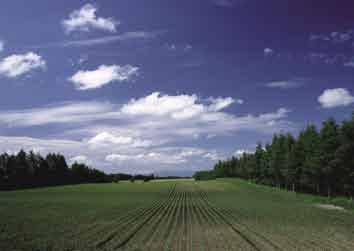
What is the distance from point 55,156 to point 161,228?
12168 centimetres

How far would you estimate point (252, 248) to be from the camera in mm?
18172

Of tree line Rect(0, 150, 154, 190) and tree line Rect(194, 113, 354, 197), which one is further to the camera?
tree line Rect(0, 150, 154, 190)

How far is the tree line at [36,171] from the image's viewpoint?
110625 millimetres

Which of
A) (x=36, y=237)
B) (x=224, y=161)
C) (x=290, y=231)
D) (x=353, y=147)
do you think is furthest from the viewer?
(x=224, y=161)

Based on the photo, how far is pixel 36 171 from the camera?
12275cm

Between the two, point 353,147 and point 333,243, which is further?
point 353,147

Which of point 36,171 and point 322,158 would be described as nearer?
point 322,158

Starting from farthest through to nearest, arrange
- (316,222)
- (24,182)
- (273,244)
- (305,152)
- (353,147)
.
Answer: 1. (24,182)
2. (305,152)
3. (353,147)
4. (316,222)
5. (273,244)

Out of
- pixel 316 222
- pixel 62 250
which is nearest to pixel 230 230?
pixel 316 222

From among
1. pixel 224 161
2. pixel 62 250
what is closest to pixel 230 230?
pixel 62 250

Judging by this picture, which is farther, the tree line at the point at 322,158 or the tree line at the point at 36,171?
the tree line at the point at 36,171

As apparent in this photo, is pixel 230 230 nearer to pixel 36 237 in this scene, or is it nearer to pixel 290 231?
pixel 290 231

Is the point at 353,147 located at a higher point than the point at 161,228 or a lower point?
higher

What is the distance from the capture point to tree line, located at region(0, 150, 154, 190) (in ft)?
363
